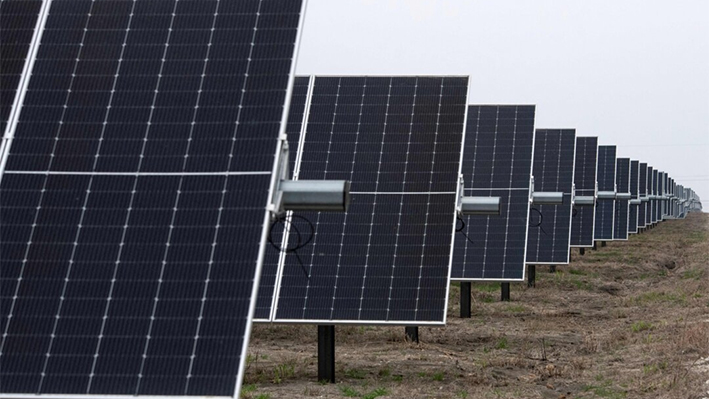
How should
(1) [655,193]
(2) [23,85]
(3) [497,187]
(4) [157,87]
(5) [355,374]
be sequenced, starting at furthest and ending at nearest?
(1) [655,193], (3) [497,187], (5) [355,374], (2) [23,85], (4) [157,87]

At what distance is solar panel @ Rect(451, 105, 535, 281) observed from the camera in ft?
81.9

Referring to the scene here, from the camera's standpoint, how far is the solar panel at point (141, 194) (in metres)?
8.66

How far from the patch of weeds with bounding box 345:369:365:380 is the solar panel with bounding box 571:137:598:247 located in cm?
2359

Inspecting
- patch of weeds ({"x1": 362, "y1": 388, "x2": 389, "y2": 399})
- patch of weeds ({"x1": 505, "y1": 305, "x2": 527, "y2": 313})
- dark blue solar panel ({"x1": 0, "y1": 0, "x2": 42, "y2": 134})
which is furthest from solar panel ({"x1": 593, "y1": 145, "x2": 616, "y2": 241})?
dark blue solar panel ({"x1": 0, "y1": 0, "x2": 42, "y2": 134})

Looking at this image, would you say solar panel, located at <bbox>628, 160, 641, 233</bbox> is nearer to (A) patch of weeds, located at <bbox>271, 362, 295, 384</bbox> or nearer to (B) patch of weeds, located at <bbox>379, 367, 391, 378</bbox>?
(B) patch of weeds, located at <bbox>379, 367, 391, 378</bbox>

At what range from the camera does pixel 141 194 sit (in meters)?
9.57

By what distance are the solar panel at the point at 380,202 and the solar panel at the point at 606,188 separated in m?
35.6

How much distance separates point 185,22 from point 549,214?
972 inches

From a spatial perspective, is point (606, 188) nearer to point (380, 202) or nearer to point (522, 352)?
point (522, 352)

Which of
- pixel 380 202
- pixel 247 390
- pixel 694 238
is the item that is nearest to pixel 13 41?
pixel 247 390

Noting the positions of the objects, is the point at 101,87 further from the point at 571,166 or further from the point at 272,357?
the point at 571,166

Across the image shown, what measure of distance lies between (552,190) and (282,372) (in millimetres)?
19293

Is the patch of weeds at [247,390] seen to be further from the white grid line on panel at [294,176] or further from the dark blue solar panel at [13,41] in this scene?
the dark blue solar panel at [13,41]

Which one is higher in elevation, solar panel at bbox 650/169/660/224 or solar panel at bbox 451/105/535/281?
solar panel at bbox 650/169/660/224
